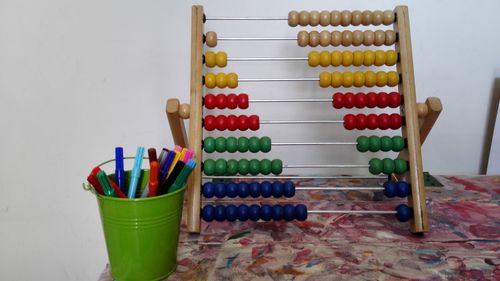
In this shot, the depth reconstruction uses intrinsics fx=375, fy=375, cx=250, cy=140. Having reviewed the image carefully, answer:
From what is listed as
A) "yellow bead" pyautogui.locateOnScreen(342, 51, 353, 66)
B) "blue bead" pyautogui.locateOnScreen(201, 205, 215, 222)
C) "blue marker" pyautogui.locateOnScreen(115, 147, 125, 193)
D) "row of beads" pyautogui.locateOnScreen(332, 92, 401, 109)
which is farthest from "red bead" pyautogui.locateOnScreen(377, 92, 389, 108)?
"blue marker" pyautogui.locateOnScreen(115, 147, 125, 193)

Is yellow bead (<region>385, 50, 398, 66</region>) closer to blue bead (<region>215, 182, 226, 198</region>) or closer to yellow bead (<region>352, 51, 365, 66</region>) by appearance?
yellow bead (<region>352, 51, 365, 66</region>)

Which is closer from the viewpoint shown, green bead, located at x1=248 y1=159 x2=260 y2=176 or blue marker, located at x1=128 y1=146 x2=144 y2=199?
blue marker, located at x1=128 y1=146 x2=144 y2=199

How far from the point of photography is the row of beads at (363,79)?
0.89 m

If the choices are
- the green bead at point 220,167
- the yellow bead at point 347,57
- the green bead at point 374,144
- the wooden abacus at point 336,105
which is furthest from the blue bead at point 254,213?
the yellow bead at point 347,57

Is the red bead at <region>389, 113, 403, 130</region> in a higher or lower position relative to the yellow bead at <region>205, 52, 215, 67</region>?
lower

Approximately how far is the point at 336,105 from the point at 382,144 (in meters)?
0.14

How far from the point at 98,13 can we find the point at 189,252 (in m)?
0.83

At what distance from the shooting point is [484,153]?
1.25 metres

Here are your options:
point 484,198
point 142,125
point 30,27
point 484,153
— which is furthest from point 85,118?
point 484,153

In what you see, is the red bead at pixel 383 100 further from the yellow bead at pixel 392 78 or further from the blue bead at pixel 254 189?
the blue bead at pixel 254 189

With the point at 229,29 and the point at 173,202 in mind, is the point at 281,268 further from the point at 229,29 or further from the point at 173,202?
the point at 229,29

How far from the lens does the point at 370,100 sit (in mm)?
900

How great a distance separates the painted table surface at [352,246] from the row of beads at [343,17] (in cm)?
45

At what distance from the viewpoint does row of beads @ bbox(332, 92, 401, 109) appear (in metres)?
0.89
